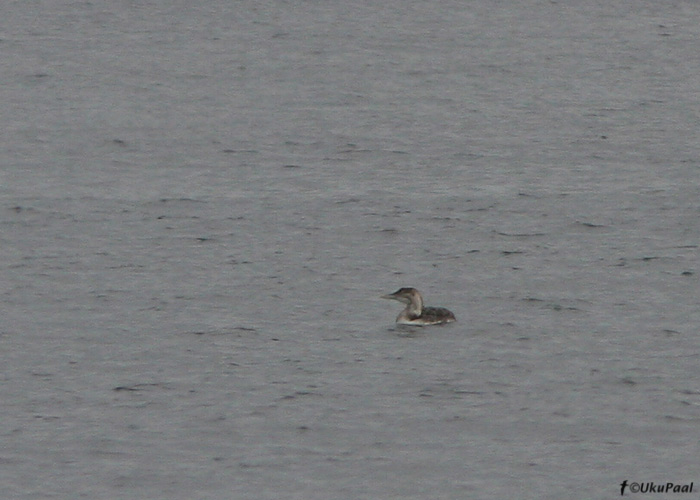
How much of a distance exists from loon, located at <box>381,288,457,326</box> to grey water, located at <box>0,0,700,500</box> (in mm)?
331

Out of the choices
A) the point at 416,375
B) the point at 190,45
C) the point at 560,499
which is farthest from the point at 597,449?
the point at 190,45

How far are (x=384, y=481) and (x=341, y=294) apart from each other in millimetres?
8477

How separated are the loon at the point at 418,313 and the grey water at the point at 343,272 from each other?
1.09 ft

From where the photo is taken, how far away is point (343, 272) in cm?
2964

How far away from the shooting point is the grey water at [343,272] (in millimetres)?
20797

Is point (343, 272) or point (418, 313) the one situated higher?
point (418, 313)

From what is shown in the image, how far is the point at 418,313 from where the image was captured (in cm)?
2611

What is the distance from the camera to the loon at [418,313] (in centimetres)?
2614

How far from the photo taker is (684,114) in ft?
155

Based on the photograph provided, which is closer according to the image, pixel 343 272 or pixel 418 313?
pixel 418 313

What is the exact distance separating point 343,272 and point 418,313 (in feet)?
12.4

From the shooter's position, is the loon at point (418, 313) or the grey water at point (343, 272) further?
the loon at point (418, 313)

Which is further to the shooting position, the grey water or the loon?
the loon

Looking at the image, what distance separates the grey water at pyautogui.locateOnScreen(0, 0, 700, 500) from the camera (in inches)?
819
